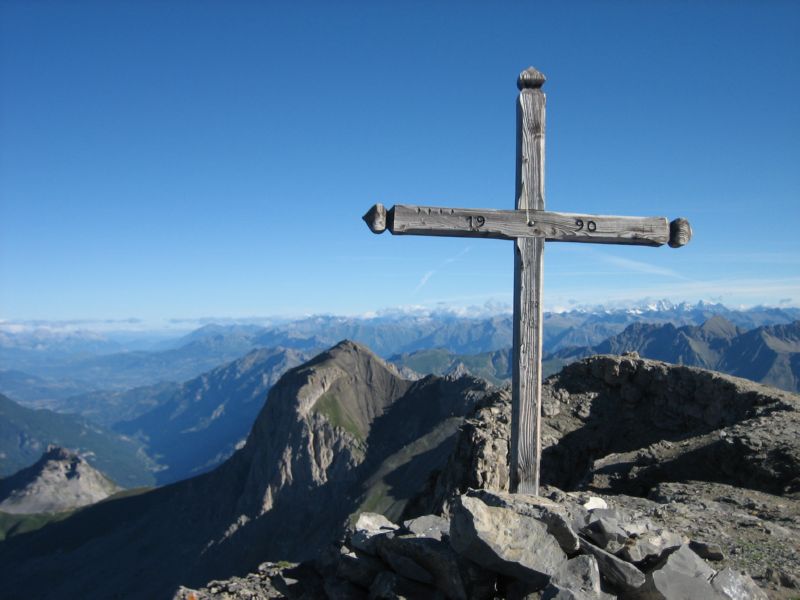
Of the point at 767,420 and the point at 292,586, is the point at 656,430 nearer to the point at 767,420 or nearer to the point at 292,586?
the point at 767,420

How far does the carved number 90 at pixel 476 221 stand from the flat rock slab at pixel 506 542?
161 inches

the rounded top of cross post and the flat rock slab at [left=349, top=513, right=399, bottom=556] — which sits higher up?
the rounded top of cross post

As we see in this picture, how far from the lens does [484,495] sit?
8461 millimetres

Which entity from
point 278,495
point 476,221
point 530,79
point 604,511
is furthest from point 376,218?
point 278,495

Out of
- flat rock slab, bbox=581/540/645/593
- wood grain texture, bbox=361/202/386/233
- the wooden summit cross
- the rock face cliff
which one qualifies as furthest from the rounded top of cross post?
the rock face cliff

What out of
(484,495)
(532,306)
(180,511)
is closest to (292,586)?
(484,495)

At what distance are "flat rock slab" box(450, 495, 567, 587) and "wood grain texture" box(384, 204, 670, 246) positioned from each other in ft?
13.3

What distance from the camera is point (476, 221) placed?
879cm

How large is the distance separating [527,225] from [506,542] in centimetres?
471

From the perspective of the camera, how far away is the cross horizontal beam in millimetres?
8578

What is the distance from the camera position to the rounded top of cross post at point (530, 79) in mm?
8797

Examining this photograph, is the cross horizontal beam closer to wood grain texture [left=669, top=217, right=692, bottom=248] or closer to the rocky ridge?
wood grain texture [left=669, top=217, right=692, bottom=248]

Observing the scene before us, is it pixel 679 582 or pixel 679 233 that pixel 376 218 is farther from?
pixel 679 582

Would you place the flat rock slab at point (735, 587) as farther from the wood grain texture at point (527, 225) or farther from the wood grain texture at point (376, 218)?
the wood grain texture at point (376, 218)
